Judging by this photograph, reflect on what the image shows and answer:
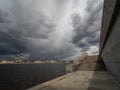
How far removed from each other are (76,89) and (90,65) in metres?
8.74

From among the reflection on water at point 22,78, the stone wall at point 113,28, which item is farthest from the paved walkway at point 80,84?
the reflection on water at point 22,78

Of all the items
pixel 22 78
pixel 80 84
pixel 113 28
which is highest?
pixel 113 28

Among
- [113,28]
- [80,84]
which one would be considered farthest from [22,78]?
[113,28]

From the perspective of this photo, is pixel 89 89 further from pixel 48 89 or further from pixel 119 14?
pixel 119 14

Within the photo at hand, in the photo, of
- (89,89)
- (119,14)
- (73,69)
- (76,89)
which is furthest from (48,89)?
(73,69)

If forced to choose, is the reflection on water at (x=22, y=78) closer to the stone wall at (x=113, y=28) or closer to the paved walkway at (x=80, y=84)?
the paved walkway at (x=80, y=84)

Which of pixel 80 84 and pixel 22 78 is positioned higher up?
pixel 22 78

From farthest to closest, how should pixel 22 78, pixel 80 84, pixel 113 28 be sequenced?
pixel 22 78 → pixel 80 84 → pixel 113 28

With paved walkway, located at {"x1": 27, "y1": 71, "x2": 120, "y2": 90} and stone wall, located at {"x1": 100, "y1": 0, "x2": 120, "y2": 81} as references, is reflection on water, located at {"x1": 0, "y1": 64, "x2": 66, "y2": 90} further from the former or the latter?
stone wall, located at {"x1": 100, "y1": 0, "x2": 120, "y2": 81}

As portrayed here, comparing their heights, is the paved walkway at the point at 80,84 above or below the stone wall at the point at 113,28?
below

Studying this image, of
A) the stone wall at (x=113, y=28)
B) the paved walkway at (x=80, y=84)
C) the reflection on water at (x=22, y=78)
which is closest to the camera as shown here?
the stone wall at (x=113, y=28)

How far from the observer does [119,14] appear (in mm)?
2600

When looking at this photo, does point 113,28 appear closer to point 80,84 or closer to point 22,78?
point 80,84

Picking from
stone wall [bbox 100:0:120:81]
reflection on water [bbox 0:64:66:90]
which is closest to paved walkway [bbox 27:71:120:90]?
stone wall [bbox 100:0:120:81]
